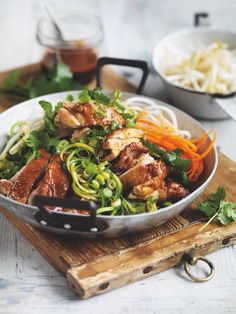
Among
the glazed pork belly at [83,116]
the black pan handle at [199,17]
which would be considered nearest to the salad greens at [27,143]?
the glazed pork belly at [83,116]

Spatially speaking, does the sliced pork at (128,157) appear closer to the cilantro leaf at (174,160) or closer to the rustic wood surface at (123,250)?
the cilantro leaf at (174,160)

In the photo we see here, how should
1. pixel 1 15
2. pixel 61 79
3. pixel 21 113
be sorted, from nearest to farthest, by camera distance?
1. pixel 21 113
2. pixel 61 79
3. pixel 1 15

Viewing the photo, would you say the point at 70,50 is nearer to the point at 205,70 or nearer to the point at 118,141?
the point at 205,70

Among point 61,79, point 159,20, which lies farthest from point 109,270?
point 159,20

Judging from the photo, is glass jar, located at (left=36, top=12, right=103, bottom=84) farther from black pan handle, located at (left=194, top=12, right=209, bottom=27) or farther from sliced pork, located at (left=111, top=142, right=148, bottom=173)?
sliced pork, located at (left=111, top=142, right=148, bottom=173)

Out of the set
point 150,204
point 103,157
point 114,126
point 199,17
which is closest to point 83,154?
point 103,157

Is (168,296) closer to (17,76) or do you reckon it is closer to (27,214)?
(27,214)

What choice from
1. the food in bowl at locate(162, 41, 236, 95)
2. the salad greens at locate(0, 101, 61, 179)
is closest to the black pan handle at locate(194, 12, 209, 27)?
the food in bowl at locate(162, 41, 236, 95)
